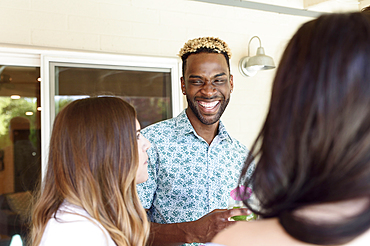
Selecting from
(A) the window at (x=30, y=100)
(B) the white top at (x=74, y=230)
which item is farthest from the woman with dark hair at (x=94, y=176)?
(A) the window at (x=30, y=100)

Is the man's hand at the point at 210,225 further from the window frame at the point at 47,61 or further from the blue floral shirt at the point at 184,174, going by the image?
the window frame at the point at 47,61

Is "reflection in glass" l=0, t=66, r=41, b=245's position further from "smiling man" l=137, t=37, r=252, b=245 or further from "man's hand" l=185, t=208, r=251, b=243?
"man's hand" l=185, t=208, r=251, b=243

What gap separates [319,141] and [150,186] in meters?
1.21

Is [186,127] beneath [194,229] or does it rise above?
above

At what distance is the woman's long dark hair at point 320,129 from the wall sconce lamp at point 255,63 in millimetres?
2123

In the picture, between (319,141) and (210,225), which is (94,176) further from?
(319,141)

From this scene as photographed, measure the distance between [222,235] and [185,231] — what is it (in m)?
0.71

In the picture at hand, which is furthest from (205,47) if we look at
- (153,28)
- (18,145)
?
(18,145)

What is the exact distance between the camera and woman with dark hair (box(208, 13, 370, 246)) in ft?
1.82

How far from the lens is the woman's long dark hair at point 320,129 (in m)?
0.55

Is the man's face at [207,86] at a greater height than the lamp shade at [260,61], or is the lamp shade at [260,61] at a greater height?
the lamp shade at [260,61]

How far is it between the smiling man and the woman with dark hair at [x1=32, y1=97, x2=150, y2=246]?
0.45m

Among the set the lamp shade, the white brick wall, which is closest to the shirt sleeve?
the white brick wall

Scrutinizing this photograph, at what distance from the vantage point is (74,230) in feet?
3.25
